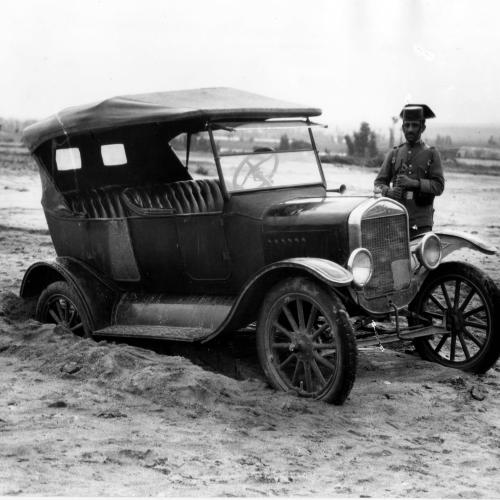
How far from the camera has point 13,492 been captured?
12.1ft

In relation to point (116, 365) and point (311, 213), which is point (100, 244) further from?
point (311, 213)

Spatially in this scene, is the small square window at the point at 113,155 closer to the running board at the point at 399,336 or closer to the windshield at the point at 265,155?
the windshield at the point at 265,155

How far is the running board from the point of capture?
559 centimetres

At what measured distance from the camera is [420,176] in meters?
7.20

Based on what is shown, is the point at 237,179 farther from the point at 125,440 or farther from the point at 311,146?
the point at 125,440

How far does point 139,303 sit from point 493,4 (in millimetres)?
13072

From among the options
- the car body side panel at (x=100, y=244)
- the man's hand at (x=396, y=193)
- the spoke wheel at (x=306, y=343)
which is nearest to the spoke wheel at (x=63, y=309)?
the car body side panel at (x=100, y=244)

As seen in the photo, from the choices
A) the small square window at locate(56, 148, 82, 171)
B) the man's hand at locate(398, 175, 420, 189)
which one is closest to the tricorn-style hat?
the man's hand at locate(398, 175, 420, 189)

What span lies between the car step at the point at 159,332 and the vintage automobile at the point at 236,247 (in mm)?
18

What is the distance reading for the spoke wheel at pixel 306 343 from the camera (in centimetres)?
515

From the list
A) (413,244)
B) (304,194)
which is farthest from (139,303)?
(413,244)

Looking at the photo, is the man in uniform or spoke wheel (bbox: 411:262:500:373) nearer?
spoke wheel (bbox: 411:262:500:373)

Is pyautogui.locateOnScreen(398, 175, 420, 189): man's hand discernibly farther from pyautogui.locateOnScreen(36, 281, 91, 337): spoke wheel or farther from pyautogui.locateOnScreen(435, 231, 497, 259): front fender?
pyautogui.locateOnScreen(36, 281, 91, 337): spoke wheel

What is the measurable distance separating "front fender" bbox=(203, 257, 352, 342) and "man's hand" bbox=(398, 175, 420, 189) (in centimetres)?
179
